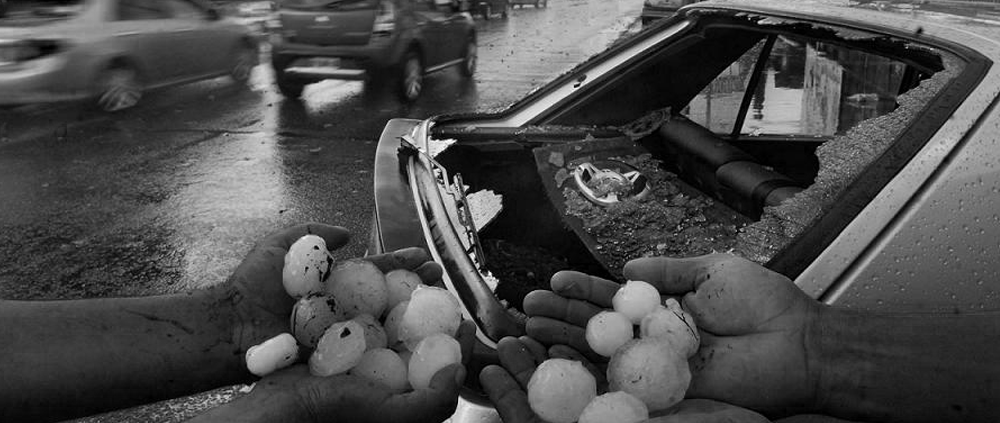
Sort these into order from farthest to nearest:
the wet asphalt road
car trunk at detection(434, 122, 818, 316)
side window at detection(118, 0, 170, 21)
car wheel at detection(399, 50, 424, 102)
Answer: car wheel at detection(399, 50, 424, 102)
side window at detection(118, 0, 170, 21)
the wet asphalt road
car trunk at detection(434, 122, 818, 316)

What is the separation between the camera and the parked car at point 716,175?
6.20 ft

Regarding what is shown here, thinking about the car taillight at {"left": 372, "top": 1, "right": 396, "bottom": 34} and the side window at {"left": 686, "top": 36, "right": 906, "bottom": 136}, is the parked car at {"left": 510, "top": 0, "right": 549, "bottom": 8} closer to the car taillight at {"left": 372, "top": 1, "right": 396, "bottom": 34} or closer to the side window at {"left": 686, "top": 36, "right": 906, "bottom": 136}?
the side window at {"left": 686, "top": 36, "right": 906, "bottom": 136}

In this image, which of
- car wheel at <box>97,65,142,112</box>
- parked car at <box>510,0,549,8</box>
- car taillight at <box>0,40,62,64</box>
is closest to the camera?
car taillight at <box>0,40,62,64</box>

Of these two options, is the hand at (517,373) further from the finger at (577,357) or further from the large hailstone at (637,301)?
the large hailstone at (637,301)

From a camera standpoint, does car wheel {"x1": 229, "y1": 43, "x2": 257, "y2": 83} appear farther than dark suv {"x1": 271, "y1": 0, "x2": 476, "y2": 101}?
Yes

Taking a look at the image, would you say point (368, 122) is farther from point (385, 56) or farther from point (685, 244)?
point (685, 244)

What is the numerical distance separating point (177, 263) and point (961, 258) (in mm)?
4417

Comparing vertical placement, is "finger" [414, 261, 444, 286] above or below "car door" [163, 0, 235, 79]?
above

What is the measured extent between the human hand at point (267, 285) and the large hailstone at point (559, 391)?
0.51m

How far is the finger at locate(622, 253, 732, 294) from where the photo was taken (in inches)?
82.0

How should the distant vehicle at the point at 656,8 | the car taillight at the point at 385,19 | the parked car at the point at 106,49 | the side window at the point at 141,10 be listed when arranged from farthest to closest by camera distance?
the distant vehicle at the point at 656,8, the car taillight at the point at 385,19, the side window at the point at 141,10, the parked car at the point at 106,49

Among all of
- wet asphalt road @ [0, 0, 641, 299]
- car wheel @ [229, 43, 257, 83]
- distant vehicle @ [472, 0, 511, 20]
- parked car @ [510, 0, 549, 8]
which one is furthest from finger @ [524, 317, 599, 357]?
parked car @ [510, 0, 549, 8]

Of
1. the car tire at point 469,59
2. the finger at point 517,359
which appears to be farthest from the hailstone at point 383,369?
the car tire at point 469,59

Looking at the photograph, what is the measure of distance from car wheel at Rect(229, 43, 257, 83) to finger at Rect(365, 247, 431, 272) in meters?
10.1
